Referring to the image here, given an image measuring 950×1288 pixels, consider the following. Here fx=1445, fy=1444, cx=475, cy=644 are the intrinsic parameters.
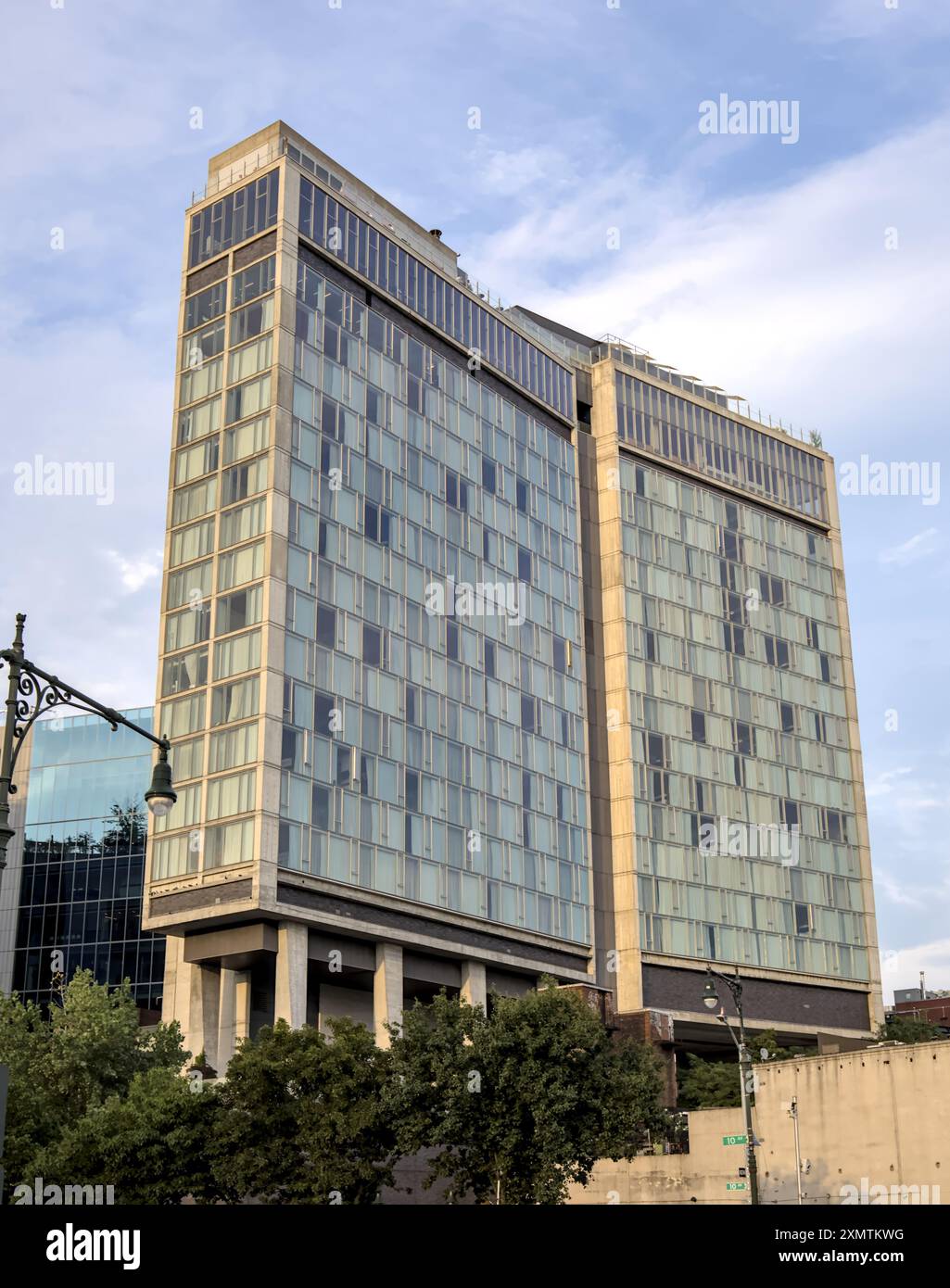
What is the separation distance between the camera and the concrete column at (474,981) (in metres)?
72.2

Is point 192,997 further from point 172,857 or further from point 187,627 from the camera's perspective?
point 187,627

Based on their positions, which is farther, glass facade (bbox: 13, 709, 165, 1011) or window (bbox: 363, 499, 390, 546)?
glass facade (bbox: 13, 709, 165, 1011)

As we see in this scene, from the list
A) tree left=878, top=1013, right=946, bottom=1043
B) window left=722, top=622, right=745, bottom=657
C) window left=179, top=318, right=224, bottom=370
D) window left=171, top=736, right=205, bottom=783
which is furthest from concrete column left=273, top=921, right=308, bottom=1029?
window left=722, top=622, right=745, bottom=657

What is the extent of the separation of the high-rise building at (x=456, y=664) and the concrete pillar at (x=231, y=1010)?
136 millimetres

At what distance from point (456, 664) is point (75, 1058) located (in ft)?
105

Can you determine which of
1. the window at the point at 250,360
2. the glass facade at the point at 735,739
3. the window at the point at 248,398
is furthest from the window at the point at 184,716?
the glass facade at the point at 735,739

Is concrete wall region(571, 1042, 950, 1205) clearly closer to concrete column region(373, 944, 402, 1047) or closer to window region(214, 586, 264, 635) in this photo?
concrete column region(373, 944, 402, 1047)

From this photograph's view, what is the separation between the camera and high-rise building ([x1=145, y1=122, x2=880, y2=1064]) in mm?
66125

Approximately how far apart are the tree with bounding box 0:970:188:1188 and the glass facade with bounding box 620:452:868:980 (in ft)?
127

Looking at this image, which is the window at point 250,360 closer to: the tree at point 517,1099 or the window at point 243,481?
the window at point 243,481

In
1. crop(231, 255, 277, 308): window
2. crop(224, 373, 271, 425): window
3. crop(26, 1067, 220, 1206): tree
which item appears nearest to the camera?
crop(26, 1067, 220, 1206): tree
